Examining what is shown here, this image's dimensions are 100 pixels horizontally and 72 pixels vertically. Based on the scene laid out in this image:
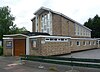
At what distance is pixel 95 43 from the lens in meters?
41.5

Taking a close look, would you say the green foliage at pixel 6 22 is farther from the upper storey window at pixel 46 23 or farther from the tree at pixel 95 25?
the tree at pixel 95 25

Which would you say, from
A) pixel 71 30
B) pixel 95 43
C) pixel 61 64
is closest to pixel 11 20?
pixel 71 30

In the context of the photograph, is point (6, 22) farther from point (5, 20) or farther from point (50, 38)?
point (50, 38)

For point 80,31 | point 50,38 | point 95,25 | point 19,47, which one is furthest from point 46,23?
point 95,25

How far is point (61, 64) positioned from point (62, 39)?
471 inches

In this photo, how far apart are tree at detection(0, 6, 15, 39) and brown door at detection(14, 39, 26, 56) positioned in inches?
528

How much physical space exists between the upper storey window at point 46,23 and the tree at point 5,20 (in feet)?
29.8

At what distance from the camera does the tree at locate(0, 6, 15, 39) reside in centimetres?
3762

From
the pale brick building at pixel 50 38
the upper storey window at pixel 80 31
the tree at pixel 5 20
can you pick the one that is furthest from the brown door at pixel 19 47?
the upper storey window at pixel 80 31

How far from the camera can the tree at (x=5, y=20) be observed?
37625 mm

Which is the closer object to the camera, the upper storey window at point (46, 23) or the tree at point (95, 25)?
the upper storey window at point (46, 23)

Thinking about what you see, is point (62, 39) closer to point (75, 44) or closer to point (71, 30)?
point (75, 44)

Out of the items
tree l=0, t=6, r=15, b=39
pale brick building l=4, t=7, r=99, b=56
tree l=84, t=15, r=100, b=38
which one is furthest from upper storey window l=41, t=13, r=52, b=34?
tree l=84, t=15, r=100, b=38

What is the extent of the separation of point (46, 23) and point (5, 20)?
33.2 feet
